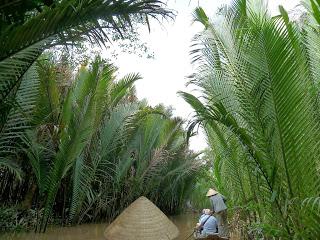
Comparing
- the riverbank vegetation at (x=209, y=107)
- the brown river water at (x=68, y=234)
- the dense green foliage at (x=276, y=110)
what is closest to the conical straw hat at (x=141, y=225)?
the riverbank vegetation at (x=209, y=107)

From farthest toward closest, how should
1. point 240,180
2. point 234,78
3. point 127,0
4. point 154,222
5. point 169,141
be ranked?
point 169,141 → point 240,180 → point 154,222 → point 234,78 → point 127,0

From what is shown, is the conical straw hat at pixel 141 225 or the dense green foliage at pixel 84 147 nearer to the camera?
the conical straw hat at pixel 141 225

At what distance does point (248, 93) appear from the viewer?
4.21m

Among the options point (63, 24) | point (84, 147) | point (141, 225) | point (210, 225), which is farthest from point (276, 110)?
point (84, 147)

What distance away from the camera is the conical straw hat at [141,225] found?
5348 mm

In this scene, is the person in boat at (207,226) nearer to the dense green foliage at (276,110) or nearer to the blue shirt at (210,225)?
the blue shirt at (210,225)

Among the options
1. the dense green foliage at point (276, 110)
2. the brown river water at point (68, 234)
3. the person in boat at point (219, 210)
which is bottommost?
the brown river water at point (68, 234)

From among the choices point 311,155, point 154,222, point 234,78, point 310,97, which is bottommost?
point 154,222

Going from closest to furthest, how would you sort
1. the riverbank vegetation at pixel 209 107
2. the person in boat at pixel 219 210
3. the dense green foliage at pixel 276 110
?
the riverbank vegetation at pixel 209 107
the dense green foliage at pixel 276 110
the person in boat at pixel 219 210

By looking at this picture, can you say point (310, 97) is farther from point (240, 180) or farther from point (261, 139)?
point (240, 180)

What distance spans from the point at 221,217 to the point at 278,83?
3.80m

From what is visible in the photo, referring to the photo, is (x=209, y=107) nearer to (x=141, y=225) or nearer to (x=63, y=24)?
(x=63, y=24)

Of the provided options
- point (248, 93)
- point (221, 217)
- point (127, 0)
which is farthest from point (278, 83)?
point (221, 217)

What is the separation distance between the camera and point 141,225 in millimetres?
5398
